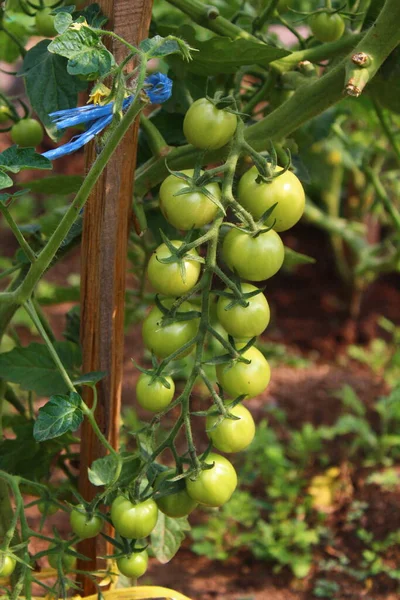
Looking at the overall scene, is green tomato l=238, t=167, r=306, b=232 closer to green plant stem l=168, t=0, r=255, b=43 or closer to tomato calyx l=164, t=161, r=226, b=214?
tomato calyx l=164, t=161, r=226, b=214

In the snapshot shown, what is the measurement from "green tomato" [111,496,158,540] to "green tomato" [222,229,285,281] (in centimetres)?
29

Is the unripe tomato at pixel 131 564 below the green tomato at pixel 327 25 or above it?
below

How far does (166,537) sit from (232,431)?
31 centimetres

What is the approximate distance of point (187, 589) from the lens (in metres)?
1.56

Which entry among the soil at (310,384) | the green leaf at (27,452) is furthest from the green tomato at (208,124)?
the soil at (310,384)

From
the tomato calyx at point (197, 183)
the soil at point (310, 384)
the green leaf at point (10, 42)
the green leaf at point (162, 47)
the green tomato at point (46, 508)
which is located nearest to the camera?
the green leaf at point (162, 47)

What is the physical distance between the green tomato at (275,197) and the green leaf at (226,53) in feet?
0.59

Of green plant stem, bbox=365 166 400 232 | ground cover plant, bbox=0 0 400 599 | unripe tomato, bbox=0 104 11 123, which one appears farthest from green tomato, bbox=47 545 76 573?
green plant stem, bbox=365 166 400 232

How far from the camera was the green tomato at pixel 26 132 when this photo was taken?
3.20 ft

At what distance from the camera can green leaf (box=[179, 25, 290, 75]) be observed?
0.85 m

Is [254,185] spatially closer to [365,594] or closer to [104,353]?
[104,353]

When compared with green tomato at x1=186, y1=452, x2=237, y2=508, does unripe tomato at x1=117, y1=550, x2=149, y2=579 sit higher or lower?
lower

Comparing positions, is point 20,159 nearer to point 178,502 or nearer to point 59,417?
point 59,417

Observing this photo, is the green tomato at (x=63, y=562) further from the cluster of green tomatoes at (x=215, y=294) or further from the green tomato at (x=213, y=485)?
the green tomato at (x=213, y=485)
